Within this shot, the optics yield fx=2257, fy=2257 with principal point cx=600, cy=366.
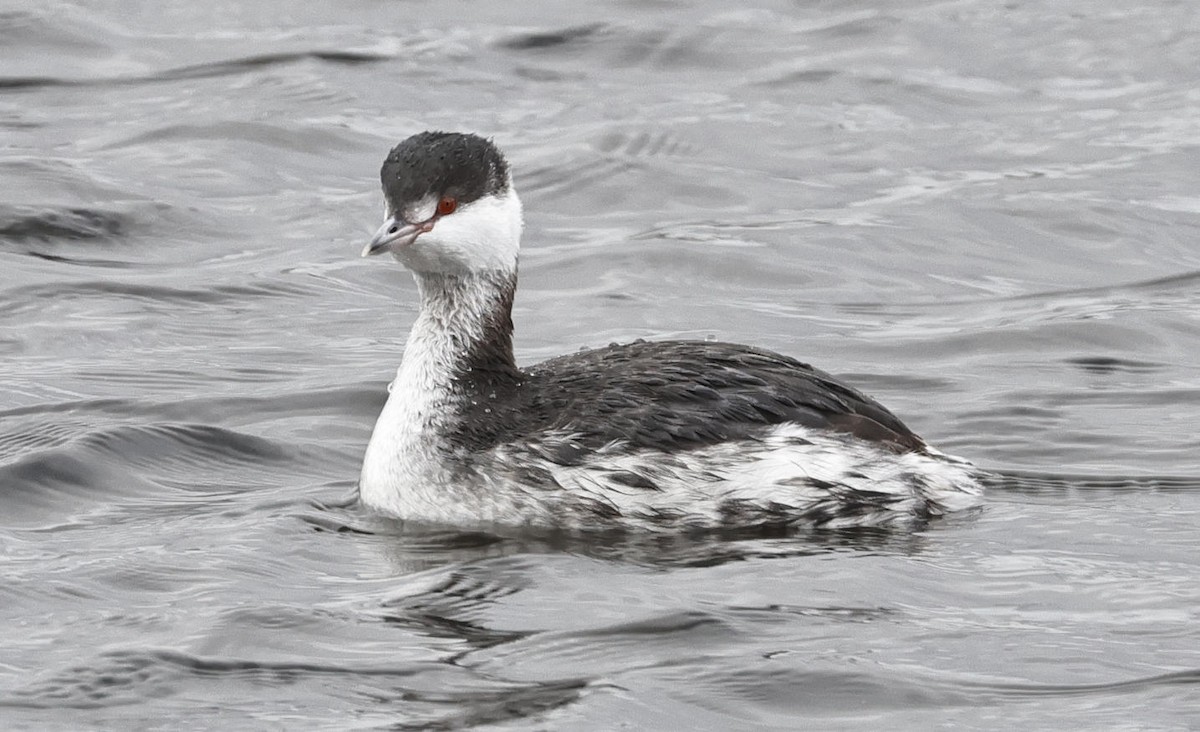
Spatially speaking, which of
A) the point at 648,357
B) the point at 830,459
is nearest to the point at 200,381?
the point at 648,357

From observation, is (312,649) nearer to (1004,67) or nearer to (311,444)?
(311,444)

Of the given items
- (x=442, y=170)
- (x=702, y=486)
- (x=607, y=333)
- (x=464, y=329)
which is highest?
(x=442, y=170)

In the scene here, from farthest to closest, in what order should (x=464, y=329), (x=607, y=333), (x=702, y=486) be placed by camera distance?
(x=607, y=333) → (x=464, y=329) → (x=702, y=486)

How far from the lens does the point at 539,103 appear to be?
663 inches

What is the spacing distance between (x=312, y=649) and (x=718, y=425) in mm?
1957

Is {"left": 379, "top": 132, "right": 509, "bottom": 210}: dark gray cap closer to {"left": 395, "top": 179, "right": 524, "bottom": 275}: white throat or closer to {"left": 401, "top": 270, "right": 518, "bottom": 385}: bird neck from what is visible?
{"left": 395, "top": 179, "right": 524, "bottom": 275}: white throat

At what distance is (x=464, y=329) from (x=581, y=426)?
0.79 meters

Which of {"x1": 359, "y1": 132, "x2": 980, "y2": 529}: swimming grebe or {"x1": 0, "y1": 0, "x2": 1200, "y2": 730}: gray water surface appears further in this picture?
{"x1": 359, "y1": 132, "x2": 980, "y2": 529}: swimming grebe

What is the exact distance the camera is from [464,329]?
903 cm

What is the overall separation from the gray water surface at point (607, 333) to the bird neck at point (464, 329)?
687mm

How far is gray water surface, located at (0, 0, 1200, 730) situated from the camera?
7043 mm

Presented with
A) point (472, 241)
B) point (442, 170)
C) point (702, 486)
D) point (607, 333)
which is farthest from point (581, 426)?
point (607, 333)

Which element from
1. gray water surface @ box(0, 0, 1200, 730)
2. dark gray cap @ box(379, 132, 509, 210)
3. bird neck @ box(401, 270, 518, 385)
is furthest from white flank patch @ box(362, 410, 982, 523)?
dark gray cap @ box(379, 132, 509, 210)

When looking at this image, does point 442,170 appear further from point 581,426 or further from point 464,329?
point 581,426
